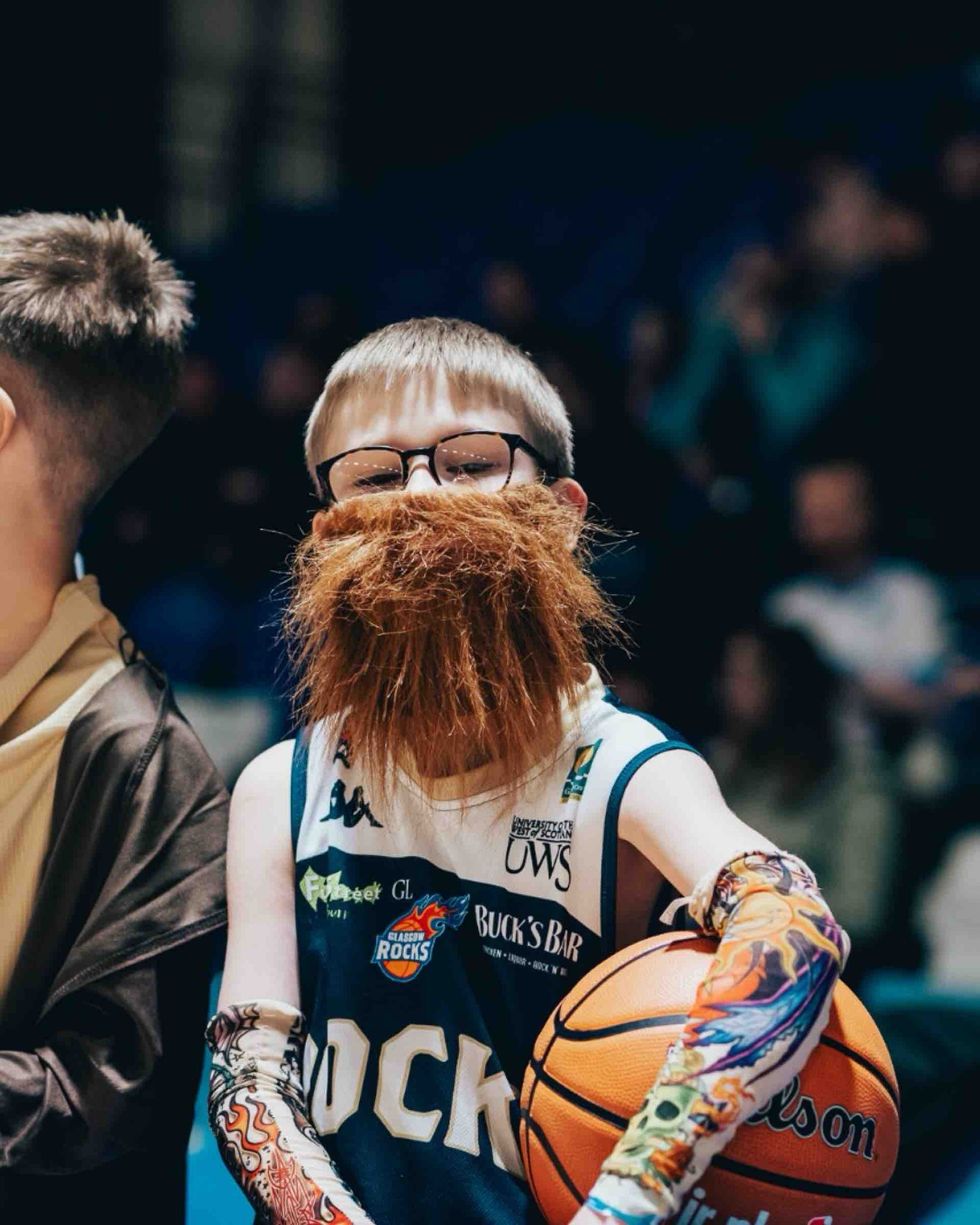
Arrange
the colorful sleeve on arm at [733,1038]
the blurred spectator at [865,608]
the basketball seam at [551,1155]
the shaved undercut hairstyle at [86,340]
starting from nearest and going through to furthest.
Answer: the colorful sleeve on arm at [733,1038] → the basketball seam at [551,1155] → the shaved undercut hairstyle at [86,340] → the blurred spectator at [865,608]

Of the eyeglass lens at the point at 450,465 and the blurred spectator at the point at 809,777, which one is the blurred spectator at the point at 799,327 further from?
the eyeglass lens at the point at 450,465

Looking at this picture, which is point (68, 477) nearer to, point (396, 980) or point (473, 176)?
point (396, 980)


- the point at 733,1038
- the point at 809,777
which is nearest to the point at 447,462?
the point at 733,1038

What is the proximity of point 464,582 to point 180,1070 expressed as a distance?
68 cm

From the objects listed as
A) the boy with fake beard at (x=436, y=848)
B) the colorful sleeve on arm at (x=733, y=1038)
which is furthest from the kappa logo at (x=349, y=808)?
the colorful sleeve on arm at (x=733, y=1038)

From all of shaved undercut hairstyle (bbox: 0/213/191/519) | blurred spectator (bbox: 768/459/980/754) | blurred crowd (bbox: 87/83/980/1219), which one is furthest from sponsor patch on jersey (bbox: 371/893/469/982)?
blurred spectator (bbox: 768/459/980/754)

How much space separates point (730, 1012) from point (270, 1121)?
52cm

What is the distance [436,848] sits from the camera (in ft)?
5.26

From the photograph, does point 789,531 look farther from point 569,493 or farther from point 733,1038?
point 733,1038

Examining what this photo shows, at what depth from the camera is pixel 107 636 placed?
1880mm

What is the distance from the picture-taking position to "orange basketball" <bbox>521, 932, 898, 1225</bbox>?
4.30 feet

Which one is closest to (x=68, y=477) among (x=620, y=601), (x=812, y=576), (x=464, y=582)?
(x=464, y=582)

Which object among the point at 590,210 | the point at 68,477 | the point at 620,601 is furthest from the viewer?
the point at 590,210

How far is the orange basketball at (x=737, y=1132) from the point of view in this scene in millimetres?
1312
